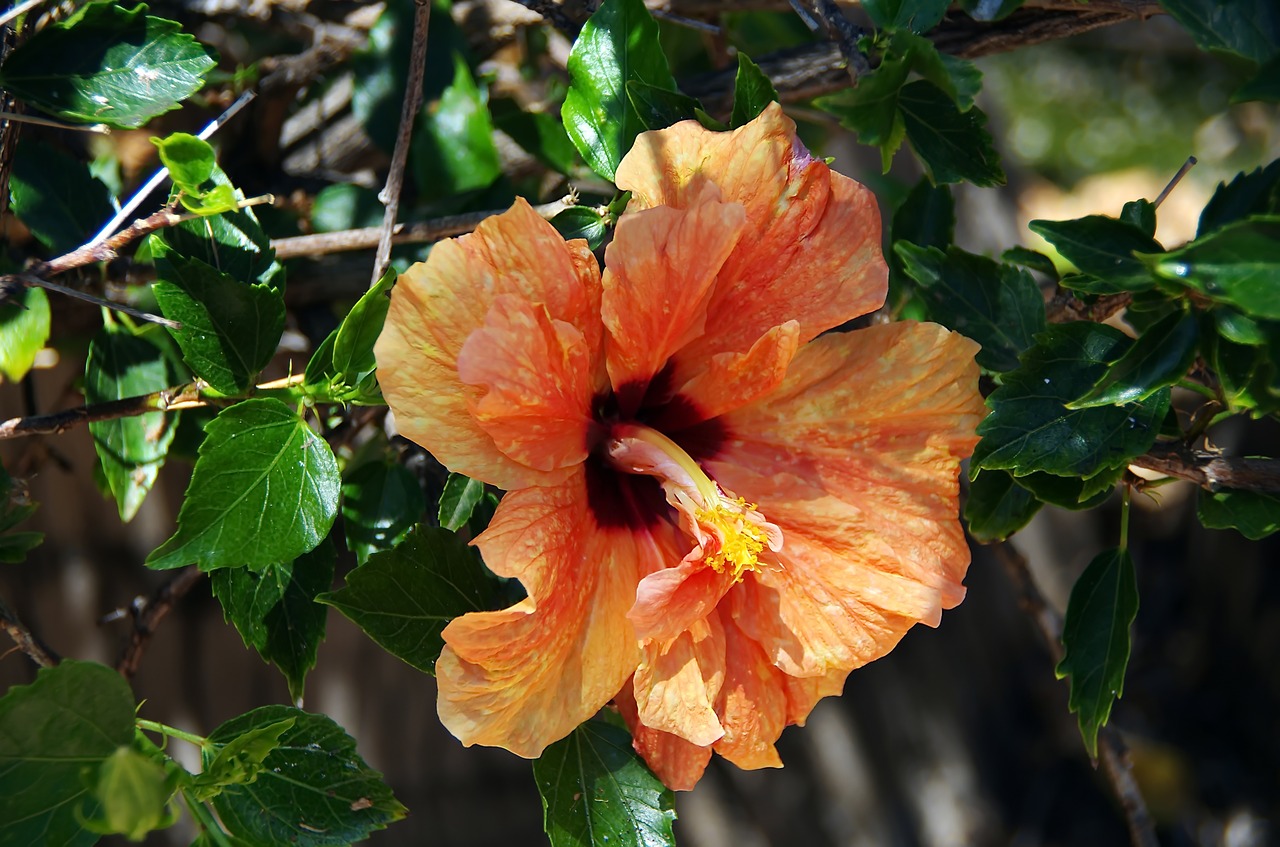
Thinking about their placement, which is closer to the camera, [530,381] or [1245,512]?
[530,381]

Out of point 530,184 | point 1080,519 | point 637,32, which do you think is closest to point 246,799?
point 637,32

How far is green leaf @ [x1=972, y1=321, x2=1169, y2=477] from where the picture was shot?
2.97 ft

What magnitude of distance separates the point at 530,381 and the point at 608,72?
40 cm

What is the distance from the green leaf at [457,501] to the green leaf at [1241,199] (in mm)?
670

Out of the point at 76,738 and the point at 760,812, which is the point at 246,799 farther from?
the point at 760,812

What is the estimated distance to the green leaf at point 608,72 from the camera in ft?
3.40

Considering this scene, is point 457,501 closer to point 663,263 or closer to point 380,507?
point 380,507

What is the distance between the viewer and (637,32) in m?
1.04

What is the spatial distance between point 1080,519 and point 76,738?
11.5ft

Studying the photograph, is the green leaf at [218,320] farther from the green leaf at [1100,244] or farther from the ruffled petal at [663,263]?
the green leaf at [1100,244]

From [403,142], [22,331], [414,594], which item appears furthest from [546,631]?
[22,331]

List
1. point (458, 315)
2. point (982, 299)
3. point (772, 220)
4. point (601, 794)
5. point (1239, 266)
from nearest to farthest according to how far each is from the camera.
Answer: point (1239, 266) < point (458, 315) < point (772, 220) < point (601, 794) < point (982, 299)

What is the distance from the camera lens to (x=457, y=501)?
96 cm

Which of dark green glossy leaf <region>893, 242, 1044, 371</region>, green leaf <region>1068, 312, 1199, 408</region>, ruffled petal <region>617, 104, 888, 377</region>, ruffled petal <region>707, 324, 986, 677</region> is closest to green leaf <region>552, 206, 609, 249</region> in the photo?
ruffled petal <region>617, 104, 888, 377</region>
